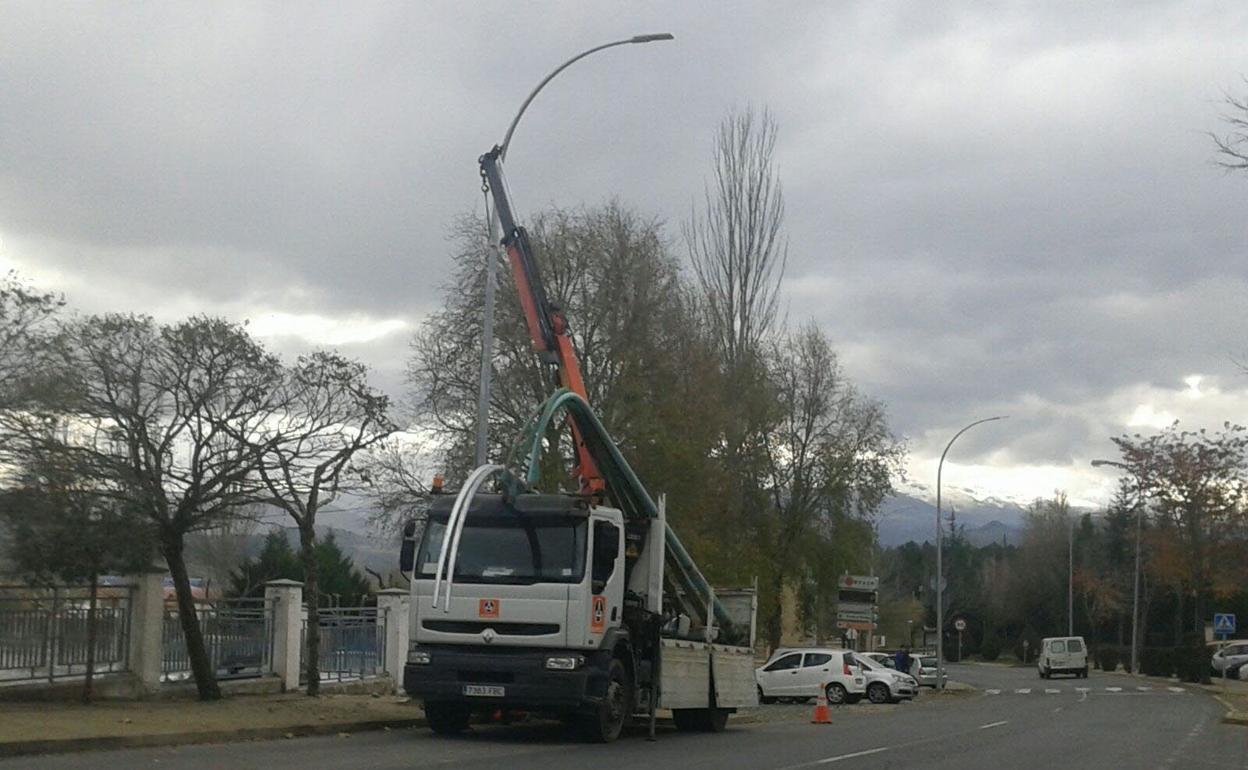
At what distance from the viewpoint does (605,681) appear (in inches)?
Answer: 730

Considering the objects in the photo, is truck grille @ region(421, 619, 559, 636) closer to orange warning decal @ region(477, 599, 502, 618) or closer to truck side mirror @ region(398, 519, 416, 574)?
orange warning decal @ region(477, 599, 502, 618)

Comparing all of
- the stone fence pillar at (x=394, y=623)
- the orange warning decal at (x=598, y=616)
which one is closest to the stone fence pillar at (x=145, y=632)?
the orange warning decal at (x=598, y=616)

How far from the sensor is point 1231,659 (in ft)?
219

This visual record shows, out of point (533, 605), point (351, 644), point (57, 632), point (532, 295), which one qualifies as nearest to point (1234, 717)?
point (351, 644)

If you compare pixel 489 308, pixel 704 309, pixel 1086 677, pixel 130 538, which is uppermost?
pixel 704 309

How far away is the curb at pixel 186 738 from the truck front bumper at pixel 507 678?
1.54 meters

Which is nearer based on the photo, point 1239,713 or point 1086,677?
point 1239,713

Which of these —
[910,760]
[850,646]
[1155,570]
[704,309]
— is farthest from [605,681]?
[1155,570]

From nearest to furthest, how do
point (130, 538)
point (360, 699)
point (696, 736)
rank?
point (130, 538) → point (696, 736) → point (360, 699)

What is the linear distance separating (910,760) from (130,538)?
10607mm

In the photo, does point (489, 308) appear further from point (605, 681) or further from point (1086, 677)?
point (1086, 677)

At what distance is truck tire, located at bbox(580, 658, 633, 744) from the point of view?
18.8 meters

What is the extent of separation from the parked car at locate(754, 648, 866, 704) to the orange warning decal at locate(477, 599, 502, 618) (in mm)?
22870

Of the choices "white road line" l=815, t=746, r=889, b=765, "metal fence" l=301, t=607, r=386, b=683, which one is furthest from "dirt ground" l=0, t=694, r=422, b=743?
"white road line" l=815, t=746, r=889, b=765
